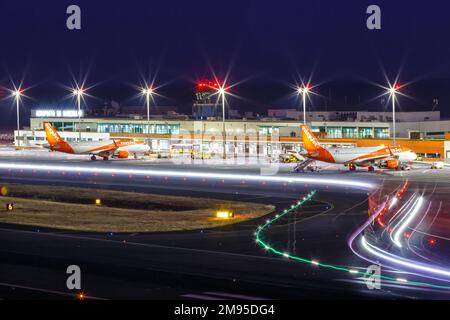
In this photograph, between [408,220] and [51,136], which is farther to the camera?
[51,136]

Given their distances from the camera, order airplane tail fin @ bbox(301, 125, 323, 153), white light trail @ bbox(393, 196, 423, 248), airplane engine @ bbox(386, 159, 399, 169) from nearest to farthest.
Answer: white light trail @ bbox(393, 196, 423, 248)
airplane tail fin @ bbox(301, 125, 323, 153)
airplane engine @ bbox(386, 159, 399, 169)

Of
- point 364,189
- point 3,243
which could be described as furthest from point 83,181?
point 3,243

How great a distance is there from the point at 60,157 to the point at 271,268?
349ft

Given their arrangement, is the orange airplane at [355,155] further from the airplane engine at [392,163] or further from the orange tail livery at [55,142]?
the orange tail livery at [55,142]

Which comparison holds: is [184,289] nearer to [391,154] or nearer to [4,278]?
[4,278]

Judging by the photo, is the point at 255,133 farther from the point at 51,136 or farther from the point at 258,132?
the point at 51,136

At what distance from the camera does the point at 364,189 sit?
71.8 m

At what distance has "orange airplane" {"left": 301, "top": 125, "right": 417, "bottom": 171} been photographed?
96.5m

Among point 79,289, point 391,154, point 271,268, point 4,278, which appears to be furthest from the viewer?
point 391,154

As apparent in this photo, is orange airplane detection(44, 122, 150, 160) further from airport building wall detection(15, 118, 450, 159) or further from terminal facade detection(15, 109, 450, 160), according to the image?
airport building wall detection(15, 118, 450, 159)

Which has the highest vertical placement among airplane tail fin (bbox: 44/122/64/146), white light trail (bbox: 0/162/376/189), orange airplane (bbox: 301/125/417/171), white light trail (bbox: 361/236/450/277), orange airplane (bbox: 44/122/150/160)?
airplane tail fin (bbox: 44/122/64/146)

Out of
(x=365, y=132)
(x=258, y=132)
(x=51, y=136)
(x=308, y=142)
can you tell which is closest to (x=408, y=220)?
(x=308, y=142)

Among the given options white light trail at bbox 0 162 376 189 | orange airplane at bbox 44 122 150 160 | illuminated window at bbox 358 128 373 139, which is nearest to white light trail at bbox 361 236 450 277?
white light trail at bbox 0 162 376 189

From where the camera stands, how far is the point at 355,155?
319 ft
